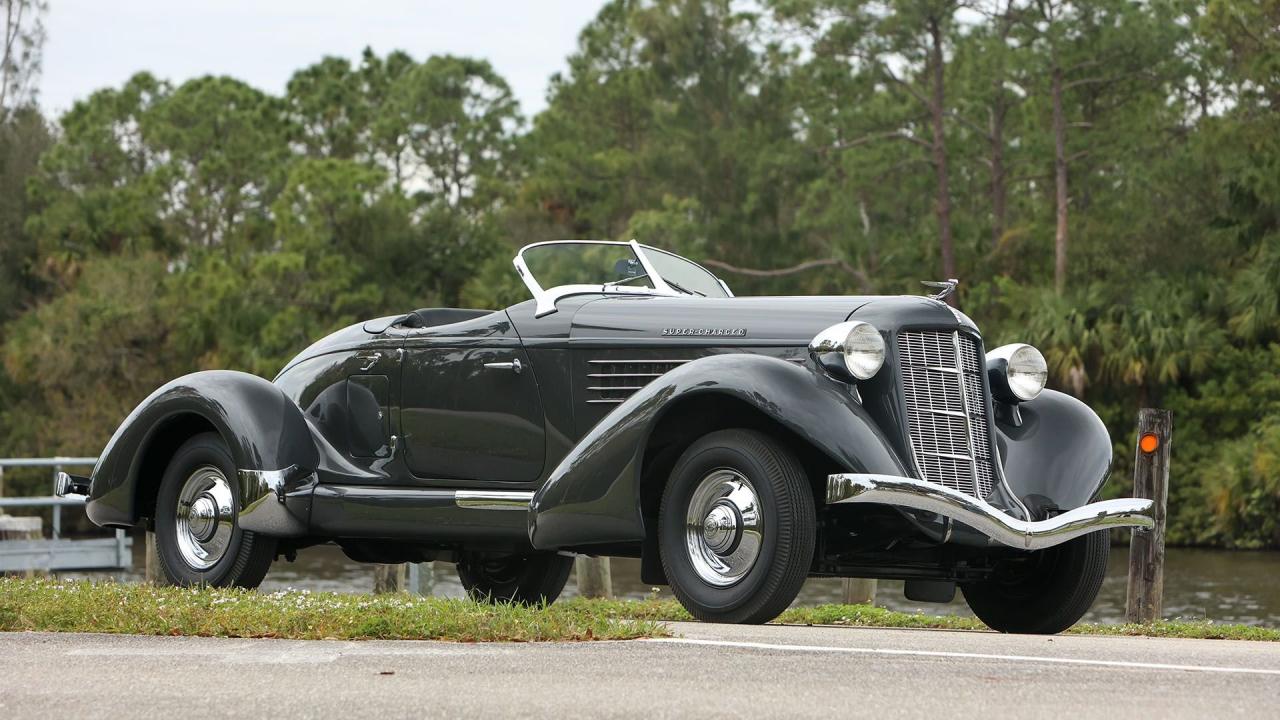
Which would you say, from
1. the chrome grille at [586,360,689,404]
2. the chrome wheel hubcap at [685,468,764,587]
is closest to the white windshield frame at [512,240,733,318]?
the chrome grille at [586,360,689,404]

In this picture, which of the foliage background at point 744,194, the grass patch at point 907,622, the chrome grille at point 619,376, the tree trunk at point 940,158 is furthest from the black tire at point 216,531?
the tree trunk at point 940,158

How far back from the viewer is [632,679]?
5707 millimetres

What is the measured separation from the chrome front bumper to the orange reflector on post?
4.13m

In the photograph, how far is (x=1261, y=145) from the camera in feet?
110

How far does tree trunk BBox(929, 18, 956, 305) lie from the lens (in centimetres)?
4034

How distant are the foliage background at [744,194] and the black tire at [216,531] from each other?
23.7 m

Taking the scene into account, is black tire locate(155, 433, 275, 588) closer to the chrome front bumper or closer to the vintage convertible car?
the vintage convertible car

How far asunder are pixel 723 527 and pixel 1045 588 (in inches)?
76.1

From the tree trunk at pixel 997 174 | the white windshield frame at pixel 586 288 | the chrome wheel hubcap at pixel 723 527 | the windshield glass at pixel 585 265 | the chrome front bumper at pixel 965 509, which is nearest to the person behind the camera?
the chrome front bumper at pixel 965 509

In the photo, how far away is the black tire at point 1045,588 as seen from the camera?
8.62 metres

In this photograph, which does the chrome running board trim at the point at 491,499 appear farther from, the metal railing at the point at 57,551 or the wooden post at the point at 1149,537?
the metal railing at the point at 57,551

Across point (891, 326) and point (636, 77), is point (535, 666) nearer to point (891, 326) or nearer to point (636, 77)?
point (891, 326)

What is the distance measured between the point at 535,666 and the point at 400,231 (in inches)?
1624

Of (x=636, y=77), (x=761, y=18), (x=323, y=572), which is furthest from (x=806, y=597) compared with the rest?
(x=636, y=77)
